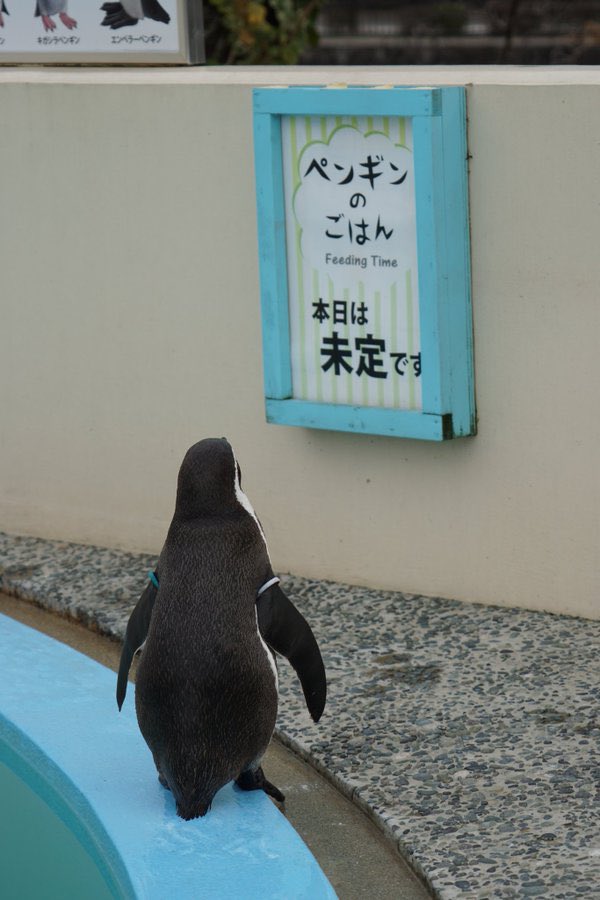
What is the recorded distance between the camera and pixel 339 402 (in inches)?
Answer: 183

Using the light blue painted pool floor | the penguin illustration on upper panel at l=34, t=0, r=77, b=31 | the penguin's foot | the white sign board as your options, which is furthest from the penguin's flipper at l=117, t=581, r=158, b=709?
the penguin illustration on upper panel at l=34, t=0, r=77, b=31

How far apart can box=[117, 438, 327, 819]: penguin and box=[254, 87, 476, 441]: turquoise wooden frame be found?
133cm

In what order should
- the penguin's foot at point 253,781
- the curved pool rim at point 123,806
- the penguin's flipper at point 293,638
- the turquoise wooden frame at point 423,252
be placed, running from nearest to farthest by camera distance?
1. the curved pool rim at point 123,806
2. the penguin's flipper at point 293,638
3. the penguin's foot at point 253,781
4. the turquoise wooden frame at point 423,252

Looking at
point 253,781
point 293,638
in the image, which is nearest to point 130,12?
point 293,638

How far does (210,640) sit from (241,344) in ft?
6.62

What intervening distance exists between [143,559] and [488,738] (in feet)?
6.38

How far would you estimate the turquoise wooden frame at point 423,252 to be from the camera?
13.9ft

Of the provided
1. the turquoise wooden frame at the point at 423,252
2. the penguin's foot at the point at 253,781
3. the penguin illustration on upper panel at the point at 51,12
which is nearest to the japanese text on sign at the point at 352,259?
the turquoise wooden frame at the point at 423,252

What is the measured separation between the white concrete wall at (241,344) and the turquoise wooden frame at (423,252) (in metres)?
0.07

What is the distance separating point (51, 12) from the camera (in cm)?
530

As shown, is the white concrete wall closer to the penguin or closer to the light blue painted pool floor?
the light blue painted pool floor

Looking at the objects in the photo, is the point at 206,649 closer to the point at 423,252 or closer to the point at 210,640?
the point at 210,640

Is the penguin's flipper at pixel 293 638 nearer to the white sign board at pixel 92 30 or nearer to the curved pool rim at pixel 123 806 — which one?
the curved pool rim at pixel 123 806

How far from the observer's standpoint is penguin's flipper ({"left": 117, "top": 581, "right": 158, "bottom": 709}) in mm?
3246
